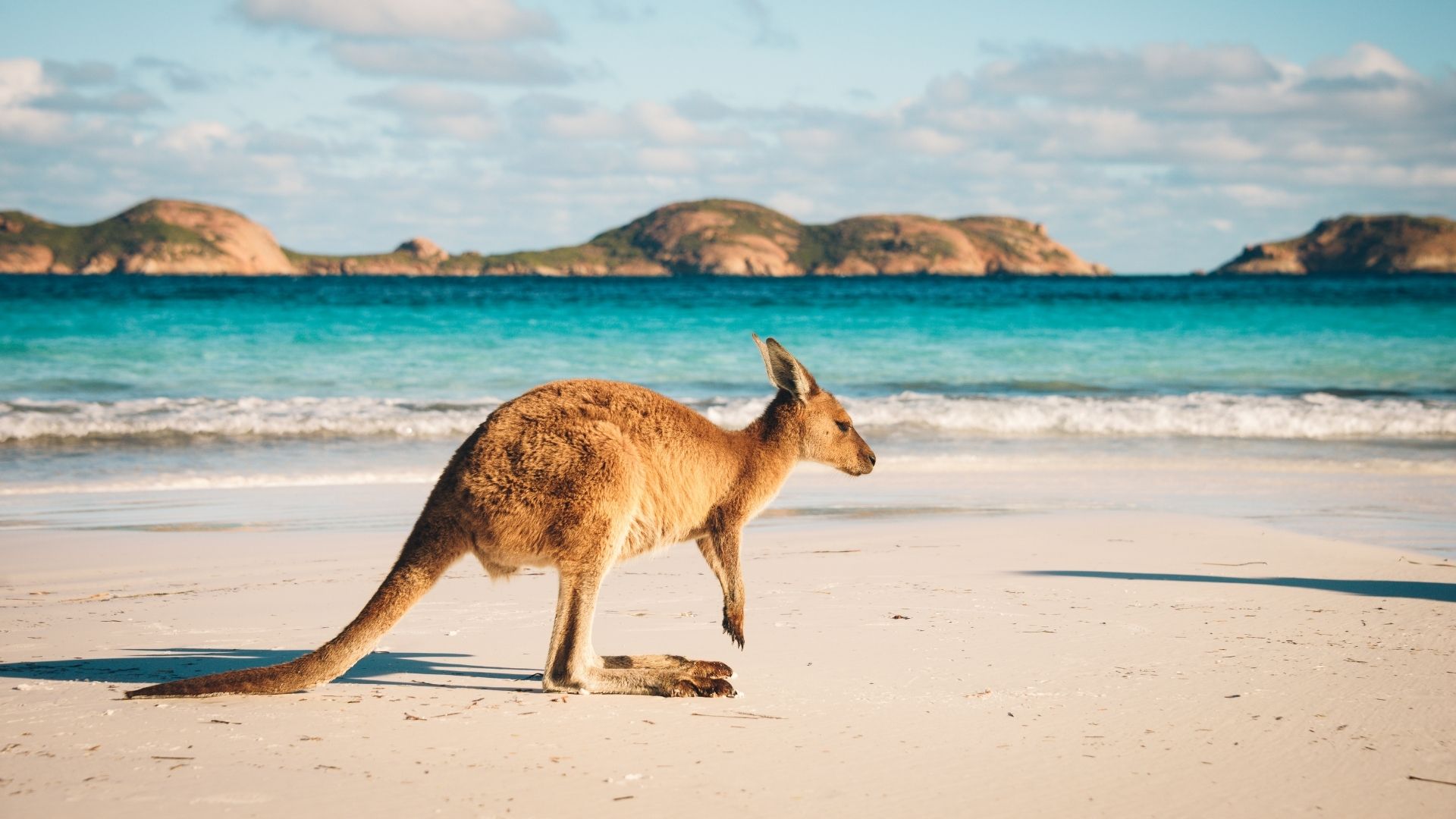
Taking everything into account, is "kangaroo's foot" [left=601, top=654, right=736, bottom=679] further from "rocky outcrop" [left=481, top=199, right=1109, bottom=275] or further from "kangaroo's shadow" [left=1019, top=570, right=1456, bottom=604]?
"rocky outcrop" [left=481, top=199, right=1109, bottom=275]

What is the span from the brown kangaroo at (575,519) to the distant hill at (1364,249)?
103002 millimetres

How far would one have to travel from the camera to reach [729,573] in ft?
14.3

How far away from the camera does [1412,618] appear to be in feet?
16.8

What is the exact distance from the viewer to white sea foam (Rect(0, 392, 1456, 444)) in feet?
42.5

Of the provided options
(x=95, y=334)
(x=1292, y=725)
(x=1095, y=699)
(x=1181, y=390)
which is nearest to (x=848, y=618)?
(x=1095, y=699)

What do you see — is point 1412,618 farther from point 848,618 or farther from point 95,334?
point 95,334

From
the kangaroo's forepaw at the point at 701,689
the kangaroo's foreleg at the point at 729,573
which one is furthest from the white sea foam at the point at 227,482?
the kangaroo's forepaw at the point at 701,689

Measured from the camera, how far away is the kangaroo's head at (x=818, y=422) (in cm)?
463

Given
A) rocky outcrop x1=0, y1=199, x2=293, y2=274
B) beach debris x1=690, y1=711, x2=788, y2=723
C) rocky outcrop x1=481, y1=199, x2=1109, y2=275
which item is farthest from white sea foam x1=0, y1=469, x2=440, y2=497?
rocky outcrop x1=0, y1=199, x2=293, y2=274

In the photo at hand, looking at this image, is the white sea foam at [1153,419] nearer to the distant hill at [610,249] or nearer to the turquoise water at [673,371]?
the turquoise water at [673,371]

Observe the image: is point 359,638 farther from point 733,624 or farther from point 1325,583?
point 1325,583

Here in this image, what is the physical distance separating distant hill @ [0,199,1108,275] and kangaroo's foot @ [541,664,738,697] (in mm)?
89949

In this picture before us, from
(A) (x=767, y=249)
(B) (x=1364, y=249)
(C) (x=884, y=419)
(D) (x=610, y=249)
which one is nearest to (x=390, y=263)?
(D) (x=610, y=249)

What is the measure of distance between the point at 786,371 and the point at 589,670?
129cm
